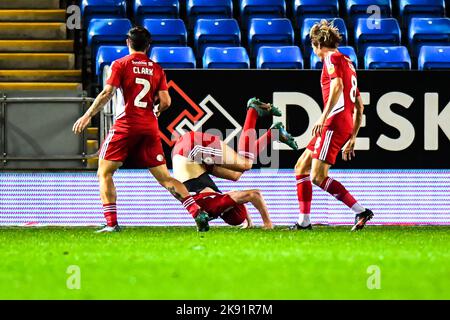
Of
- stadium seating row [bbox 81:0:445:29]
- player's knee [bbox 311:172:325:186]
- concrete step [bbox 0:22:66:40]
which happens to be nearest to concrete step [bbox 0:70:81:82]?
concrete step [bbox 0:22:66:40]

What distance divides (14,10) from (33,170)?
4201mm

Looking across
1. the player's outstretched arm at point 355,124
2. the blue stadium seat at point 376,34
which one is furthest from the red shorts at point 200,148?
the blue stadium seat at point 376,34

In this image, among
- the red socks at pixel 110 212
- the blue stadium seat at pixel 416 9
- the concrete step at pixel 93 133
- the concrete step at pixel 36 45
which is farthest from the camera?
the blue stadium seat at pixel 416 9

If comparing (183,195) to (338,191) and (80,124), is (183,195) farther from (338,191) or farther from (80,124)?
(338,191)

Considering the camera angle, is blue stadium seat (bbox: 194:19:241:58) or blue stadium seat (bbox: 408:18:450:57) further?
blue stadium seat (bbox: 408:18:450:57)

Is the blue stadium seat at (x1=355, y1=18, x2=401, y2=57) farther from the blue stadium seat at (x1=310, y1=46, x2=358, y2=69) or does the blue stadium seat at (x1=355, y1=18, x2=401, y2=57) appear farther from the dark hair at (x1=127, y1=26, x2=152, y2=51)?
the dark hair at (x1=127, y1=26, x2=152, y2=51)

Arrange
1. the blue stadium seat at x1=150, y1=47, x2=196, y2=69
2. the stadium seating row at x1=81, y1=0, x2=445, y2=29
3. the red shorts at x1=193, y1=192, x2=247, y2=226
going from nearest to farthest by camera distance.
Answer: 1. the red shorts at x1=193, y1=192, x2=247, y2=226
2. the blue stadium seat at x1=150, y1=47, x2=196, y2=69
3. the stadium seating row at x1=81, y1=0, x2=445, y2=29

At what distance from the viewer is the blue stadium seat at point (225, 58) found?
1355 centimetres

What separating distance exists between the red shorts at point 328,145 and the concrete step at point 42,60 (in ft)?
17.4

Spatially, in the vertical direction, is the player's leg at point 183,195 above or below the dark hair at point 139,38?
below

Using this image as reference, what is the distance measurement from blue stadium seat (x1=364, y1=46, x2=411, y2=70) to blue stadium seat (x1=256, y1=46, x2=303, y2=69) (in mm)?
866

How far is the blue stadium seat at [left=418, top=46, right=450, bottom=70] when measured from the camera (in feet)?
44.7

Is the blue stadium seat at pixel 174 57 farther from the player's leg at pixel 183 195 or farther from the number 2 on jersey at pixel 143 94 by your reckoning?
the player's leg at pixel 183 195
